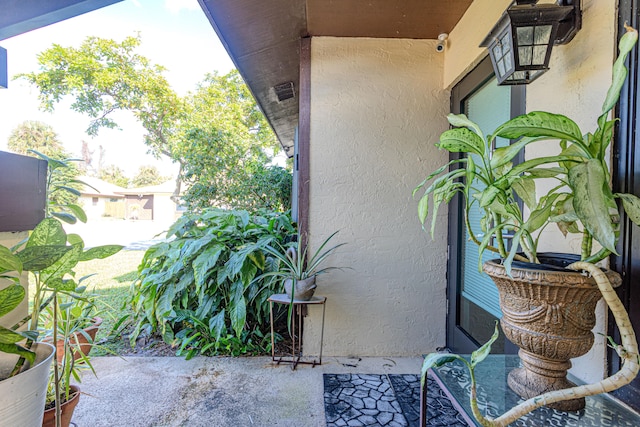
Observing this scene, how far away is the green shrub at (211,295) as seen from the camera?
239 cm

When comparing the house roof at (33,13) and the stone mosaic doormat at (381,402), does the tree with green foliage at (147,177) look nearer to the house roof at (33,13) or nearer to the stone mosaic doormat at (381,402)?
the house roof at (33,13)

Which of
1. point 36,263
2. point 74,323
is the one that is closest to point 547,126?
point 36,263

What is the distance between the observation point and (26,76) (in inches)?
343

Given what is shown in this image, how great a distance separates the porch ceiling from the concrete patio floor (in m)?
2.55

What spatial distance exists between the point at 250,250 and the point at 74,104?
1060 centimetres

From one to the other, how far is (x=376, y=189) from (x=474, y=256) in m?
0.87

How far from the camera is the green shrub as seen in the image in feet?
7.86

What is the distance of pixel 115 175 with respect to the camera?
26.0m

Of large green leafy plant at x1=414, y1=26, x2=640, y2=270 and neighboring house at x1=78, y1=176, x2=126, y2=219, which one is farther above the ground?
neighboring house at x1=78, y1=176, x2=126, y2=219

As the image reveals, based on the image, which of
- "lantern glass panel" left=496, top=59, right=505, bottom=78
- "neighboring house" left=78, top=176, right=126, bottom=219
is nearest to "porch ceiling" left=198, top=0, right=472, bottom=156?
"lantern glass panel" left=496, top=59, right=505, bottom=78

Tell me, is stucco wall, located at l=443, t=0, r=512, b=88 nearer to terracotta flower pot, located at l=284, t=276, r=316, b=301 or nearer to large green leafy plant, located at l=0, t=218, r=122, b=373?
terracotta flower pot, located at l=284, t=276, r=316, b=301

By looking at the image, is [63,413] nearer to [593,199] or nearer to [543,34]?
[593,199]

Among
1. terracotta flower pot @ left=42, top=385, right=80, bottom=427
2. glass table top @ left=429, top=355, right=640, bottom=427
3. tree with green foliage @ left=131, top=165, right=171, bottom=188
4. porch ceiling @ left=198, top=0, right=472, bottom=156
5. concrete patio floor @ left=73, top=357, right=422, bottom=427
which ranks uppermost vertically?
A: tree with green foliage @ left=131, top=165, right=171, bottom=188

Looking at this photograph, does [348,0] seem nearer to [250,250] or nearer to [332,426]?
[250,250]
